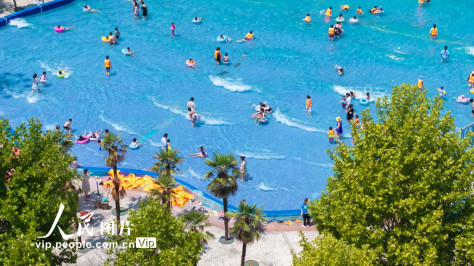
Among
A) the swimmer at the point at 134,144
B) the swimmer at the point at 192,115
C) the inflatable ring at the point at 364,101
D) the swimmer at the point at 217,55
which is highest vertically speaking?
the swimmer at the point at 217,55

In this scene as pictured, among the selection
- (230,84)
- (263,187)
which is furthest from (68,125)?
(263,187)

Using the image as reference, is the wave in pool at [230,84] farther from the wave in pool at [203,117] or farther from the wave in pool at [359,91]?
the wave in pool at [359,91]

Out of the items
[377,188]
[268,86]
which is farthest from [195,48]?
[377,188]

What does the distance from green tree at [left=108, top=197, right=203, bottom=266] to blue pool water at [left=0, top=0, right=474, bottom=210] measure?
11.9 metres

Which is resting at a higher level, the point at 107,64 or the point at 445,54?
the point at 445,54

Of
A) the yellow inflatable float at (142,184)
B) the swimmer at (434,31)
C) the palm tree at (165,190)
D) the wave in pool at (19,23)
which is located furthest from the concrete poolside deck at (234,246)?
the wave in pool at (19,23)

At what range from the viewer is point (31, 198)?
20312mm

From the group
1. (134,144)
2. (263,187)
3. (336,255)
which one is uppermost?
(134,144)

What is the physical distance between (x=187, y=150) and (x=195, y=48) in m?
13.8

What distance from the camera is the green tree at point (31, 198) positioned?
62.4ft

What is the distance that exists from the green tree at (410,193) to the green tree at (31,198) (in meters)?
9.72

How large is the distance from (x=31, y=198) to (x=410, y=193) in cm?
1301

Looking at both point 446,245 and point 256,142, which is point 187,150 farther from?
point 446,245

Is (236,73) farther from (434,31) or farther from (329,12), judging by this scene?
(434,31)
